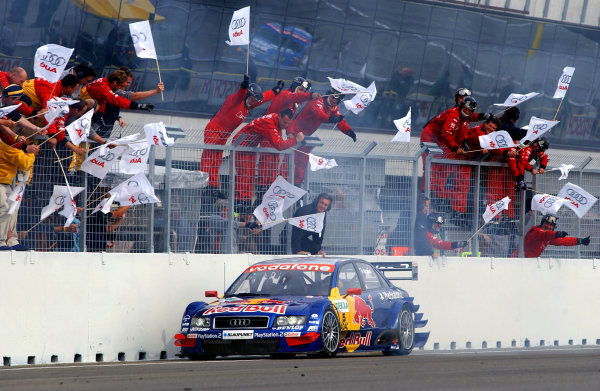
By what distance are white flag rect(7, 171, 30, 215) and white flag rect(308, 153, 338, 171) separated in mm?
3841

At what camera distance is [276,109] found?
15898mm

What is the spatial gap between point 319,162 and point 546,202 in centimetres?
417

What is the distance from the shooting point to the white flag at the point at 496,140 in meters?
16.4

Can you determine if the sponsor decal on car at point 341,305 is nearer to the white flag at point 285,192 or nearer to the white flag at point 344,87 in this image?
the white flag at point 285,192

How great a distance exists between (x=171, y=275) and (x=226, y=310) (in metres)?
1.81

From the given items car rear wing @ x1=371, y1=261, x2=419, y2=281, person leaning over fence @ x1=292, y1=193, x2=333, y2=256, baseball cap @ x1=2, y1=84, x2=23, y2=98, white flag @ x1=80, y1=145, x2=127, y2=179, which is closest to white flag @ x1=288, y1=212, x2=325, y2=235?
person leaning over fence @ x1=292, y1=193, x2=333, y2=256

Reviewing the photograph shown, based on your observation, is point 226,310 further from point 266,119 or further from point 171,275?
point 266,119

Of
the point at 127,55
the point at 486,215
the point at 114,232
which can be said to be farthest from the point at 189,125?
the point at 114,232

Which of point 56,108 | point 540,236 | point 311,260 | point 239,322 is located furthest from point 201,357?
point 540,236

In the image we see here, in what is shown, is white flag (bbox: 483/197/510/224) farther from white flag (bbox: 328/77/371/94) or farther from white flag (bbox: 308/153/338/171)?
white flag (bbox: 308/153/338/171)

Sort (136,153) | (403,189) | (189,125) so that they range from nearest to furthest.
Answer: (136,153), (403,189), (189,125)

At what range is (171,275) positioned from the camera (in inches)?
548

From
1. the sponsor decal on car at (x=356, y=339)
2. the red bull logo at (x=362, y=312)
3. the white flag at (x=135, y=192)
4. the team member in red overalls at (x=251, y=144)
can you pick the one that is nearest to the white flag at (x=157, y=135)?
the white flag at (x=135, y=192)

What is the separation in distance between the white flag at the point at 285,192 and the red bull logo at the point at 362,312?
197 centimetres
